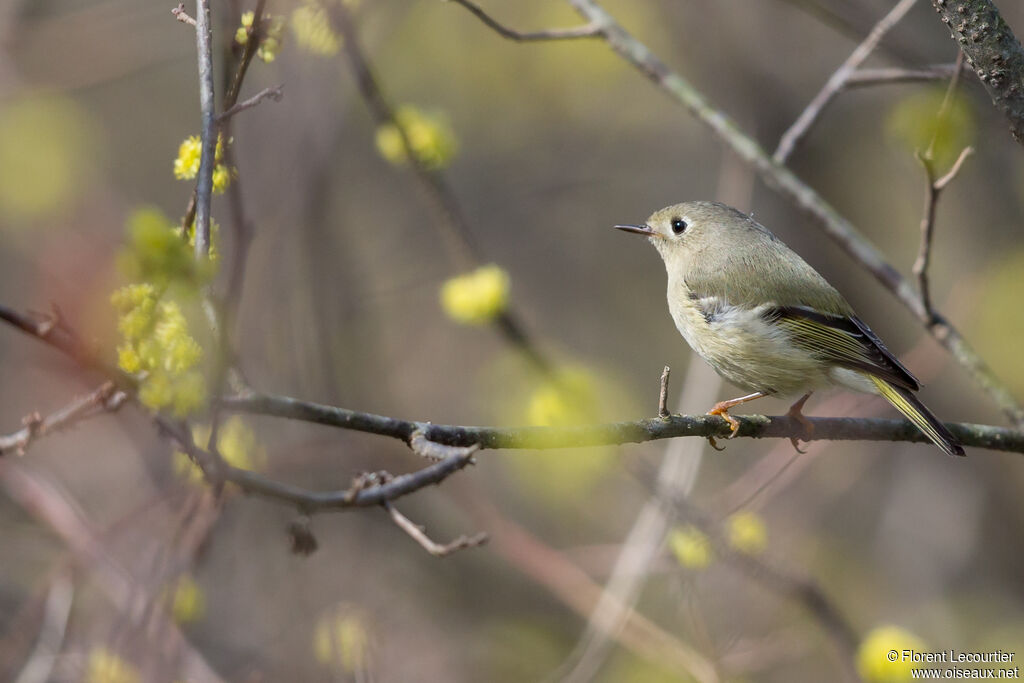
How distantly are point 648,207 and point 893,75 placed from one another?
12.9 ft

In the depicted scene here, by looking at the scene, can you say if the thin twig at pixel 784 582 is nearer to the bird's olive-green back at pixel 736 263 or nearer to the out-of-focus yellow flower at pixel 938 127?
the bird's olive-green back at pixel 736 263

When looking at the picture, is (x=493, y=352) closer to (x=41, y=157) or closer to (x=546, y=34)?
(x=41, y=157)

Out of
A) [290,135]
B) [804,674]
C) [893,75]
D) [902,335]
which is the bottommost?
[804,674]

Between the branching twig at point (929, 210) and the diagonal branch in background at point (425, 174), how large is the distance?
3.35 ft

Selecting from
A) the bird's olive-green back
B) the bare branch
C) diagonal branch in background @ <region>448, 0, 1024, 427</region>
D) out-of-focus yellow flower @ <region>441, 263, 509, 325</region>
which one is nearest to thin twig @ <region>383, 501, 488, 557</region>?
the bare branch

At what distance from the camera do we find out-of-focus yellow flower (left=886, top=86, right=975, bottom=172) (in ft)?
7.54

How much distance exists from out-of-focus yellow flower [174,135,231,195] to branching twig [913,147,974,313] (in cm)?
152

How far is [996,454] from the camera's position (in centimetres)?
480

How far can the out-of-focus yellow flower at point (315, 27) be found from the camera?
2.23 m

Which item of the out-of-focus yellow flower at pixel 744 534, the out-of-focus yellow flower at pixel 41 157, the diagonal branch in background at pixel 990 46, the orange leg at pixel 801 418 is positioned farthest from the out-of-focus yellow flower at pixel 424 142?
the out-of-focus yellow flower at pixel 41 157

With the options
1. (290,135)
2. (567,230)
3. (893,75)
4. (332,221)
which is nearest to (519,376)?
(332,221)

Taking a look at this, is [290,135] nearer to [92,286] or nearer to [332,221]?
[92,286]

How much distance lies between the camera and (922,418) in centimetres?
229

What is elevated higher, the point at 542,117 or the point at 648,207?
the point at 542,117
